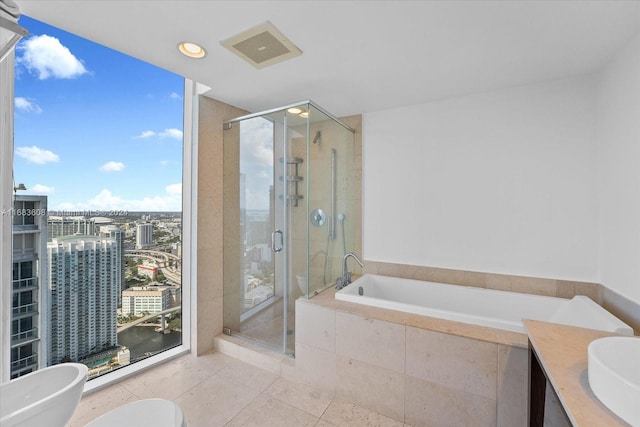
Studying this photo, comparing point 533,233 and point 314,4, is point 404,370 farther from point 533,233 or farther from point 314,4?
point 314,4

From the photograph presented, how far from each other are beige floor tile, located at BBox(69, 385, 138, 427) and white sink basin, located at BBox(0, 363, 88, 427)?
0.76 m

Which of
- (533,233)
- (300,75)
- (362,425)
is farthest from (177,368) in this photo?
(533,233)

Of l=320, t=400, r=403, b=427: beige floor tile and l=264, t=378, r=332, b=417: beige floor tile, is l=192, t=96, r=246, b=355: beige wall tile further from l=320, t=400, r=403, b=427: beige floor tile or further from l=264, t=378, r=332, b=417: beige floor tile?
l=320, t=400, r=403, b=427: beige floor tile

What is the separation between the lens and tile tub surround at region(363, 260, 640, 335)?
1.56 m

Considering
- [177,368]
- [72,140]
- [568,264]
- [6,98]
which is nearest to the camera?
[6,98]

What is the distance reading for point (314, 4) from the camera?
131 centimetres

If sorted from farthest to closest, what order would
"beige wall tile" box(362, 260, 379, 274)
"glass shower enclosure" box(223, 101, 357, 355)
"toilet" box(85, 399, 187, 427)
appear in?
"beige wall tile" box(362, 260, 379, 274), "glass shower enclosure" box(223, 101, 357, 355), "toilet" box(85, 399, 187, 427)

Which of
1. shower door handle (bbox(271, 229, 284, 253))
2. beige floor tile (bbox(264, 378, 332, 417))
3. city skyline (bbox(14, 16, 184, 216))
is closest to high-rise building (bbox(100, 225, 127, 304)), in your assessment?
city skyline (bbox(14, 16, 184, 216))

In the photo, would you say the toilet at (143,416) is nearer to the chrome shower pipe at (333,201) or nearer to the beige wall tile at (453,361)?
the beige wall tile at (453,361)

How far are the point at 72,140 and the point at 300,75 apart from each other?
1603mm

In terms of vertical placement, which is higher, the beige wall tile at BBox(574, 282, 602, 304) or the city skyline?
the city skyline

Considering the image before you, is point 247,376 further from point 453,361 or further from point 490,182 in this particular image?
point 490,182

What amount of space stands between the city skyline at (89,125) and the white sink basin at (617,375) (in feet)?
8.66

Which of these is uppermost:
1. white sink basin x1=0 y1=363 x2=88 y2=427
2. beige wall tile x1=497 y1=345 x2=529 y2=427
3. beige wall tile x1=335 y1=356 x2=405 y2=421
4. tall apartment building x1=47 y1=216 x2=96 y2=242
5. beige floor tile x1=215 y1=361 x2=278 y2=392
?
tall apartment building x1=47 y1=216 x2=96 y2=242
